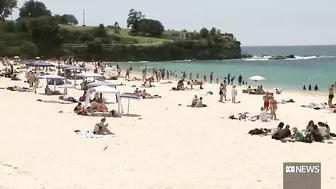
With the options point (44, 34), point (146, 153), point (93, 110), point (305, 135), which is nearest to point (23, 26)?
point (44, 34)

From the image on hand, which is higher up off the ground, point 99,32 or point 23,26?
point 23,26

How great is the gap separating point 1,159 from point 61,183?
2147 mm

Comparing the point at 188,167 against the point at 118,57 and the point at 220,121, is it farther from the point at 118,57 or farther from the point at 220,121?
the point at 118,57

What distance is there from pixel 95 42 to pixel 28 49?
Result: 17.3 m

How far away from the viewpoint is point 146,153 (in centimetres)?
1338

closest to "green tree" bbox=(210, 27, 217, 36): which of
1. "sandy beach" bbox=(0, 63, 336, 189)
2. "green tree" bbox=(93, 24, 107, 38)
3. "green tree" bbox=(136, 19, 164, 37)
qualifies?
"green tree" bbox=(136, 19, 164, 37)

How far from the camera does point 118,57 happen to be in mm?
117688

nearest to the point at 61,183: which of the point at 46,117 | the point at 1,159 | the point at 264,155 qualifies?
the point at 1,159

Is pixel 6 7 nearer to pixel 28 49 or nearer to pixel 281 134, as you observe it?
pixel 28 49

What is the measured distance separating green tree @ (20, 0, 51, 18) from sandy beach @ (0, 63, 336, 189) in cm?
12049

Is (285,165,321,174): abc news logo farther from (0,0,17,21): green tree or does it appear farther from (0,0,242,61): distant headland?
(0,0,17,21): green tree

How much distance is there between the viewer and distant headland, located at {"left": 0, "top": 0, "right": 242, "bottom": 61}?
110m

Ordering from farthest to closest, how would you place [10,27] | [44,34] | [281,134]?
1. [10,27]
2. [44,34]
3. [281,134]

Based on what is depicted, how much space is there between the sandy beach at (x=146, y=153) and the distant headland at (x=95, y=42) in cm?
8586
